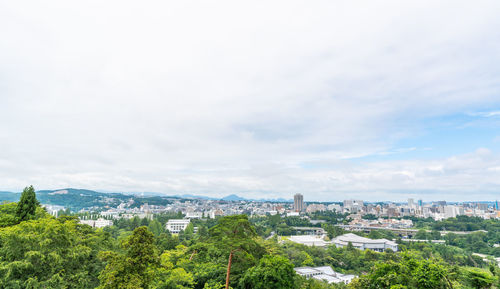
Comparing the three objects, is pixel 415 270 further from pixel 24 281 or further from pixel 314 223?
pixel 314 223

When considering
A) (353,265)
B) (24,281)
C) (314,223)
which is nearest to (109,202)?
(314,223)

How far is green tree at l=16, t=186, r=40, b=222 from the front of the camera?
57.5 feet

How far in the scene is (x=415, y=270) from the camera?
10.7 meters

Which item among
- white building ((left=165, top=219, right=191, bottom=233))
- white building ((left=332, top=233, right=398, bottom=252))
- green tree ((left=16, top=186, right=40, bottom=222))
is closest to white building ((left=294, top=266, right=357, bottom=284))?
white building ((left=332, top=233, right=398, bottom=252))

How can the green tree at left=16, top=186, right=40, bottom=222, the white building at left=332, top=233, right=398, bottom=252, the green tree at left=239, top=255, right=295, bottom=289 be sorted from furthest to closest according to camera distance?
the white building at left=332, top=233, right=398, bottom=252 < the green tree at left=16, top=186, right=40, bottom=222 < the green tree at left=239, top=255, right=295, bottom=289

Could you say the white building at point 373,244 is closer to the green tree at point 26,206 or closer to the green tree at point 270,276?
the green tree at point 270,276

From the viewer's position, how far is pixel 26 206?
1767cm

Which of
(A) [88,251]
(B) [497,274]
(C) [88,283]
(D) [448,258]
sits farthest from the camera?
(D) [448,258]

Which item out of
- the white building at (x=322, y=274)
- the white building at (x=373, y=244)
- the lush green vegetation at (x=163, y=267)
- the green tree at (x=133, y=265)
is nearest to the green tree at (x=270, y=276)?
the lush green vegetation at (x=163, y=267)

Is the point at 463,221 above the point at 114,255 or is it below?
below

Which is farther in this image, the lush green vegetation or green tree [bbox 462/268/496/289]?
green tree [bbox 462/268/496/289]

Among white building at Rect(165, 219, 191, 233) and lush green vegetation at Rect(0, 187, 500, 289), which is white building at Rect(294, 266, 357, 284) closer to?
lush green vegetation at Rect(0, 187, 500, 289)

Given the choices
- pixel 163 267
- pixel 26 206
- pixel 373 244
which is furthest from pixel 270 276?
pixel 373 244

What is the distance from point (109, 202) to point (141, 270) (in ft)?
708
